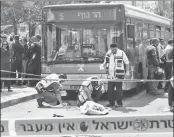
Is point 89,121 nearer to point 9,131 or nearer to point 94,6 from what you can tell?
point 9,131

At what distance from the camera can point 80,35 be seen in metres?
12.3

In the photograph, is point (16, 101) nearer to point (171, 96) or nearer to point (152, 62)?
point (152, 62)

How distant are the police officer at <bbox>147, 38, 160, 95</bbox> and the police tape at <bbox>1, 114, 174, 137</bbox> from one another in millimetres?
8096

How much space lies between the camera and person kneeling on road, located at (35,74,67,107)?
11.4 m

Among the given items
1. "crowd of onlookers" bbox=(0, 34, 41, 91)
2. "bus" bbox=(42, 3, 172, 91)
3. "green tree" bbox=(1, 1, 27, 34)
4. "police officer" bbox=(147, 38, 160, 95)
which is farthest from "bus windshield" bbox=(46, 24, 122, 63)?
"green tree" bbox=(1, 1, 27, 34)

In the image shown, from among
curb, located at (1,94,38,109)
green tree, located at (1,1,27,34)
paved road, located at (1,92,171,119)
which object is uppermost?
green tree, located at (1,1,27,34)

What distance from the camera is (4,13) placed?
21.1 m

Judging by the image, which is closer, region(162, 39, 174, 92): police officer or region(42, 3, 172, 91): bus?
region(42, 3, 172, 91): bus

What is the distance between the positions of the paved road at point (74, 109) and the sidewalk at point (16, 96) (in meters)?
0.17

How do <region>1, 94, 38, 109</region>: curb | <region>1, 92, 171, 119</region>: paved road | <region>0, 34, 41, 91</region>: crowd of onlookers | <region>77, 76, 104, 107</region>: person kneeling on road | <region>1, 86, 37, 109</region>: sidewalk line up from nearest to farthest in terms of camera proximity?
<region>1, 92, 171, 119</region>: paved road, <region>77, 76, 104, 107</region>: person kneeling on road, <region>1, 94, 38, 109</region>: curb, <region>1, 86, 37, 109</region>: sidewalk, <region>0, 34, 41, 91</region>: crowd of onlookers

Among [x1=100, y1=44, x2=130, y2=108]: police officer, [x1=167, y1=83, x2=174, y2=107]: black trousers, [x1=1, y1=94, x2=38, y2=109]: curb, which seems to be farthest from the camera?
[x1=1, y1=94, x2=38, y2=109]: curb

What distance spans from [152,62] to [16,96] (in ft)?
→ 13.1

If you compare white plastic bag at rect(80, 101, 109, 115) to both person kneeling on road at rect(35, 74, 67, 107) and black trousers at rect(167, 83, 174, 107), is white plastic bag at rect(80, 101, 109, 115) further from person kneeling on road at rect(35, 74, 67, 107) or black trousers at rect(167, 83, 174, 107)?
black trousers at rect(167, 83, 174, 107)

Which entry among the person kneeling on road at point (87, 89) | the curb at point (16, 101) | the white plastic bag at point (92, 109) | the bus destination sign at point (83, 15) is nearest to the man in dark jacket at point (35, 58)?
the curb at point (16, 101)
